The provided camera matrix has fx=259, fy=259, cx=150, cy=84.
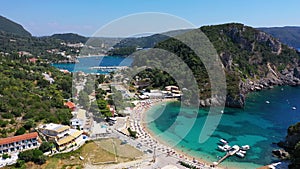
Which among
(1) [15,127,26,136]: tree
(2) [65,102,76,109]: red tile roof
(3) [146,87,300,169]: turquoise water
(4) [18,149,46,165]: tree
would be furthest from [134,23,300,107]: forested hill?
(4) [18,149,46,165]: tree

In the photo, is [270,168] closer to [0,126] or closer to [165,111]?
[165,111]

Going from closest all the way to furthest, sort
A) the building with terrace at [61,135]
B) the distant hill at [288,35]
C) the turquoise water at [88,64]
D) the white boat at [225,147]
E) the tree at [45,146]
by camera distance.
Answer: the tree at [45,146], the building with terrace at [61,135], the white boat at [225,147], the turquoise water at [88,64], the distant hill at [288,35]

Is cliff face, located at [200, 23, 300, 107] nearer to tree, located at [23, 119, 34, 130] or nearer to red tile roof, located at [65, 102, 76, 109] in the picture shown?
red tile roof, located at [65, 102, 76, 109]

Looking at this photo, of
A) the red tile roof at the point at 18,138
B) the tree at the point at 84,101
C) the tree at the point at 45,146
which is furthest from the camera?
the tree at the point at 84,101

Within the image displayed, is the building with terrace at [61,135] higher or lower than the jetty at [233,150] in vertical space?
higher

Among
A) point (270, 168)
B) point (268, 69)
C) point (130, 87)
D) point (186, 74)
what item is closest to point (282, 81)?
point (268, 69)

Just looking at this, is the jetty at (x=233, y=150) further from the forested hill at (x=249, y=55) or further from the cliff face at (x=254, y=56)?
the cliff face at (x=254, y=56)

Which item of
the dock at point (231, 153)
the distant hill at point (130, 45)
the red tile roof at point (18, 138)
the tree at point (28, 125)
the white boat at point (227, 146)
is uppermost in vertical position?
the distant hill at point (130, 45)

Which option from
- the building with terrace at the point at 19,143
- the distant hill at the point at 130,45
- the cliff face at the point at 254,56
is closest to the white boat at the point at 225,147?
the building with terrace at the point at 19,143
